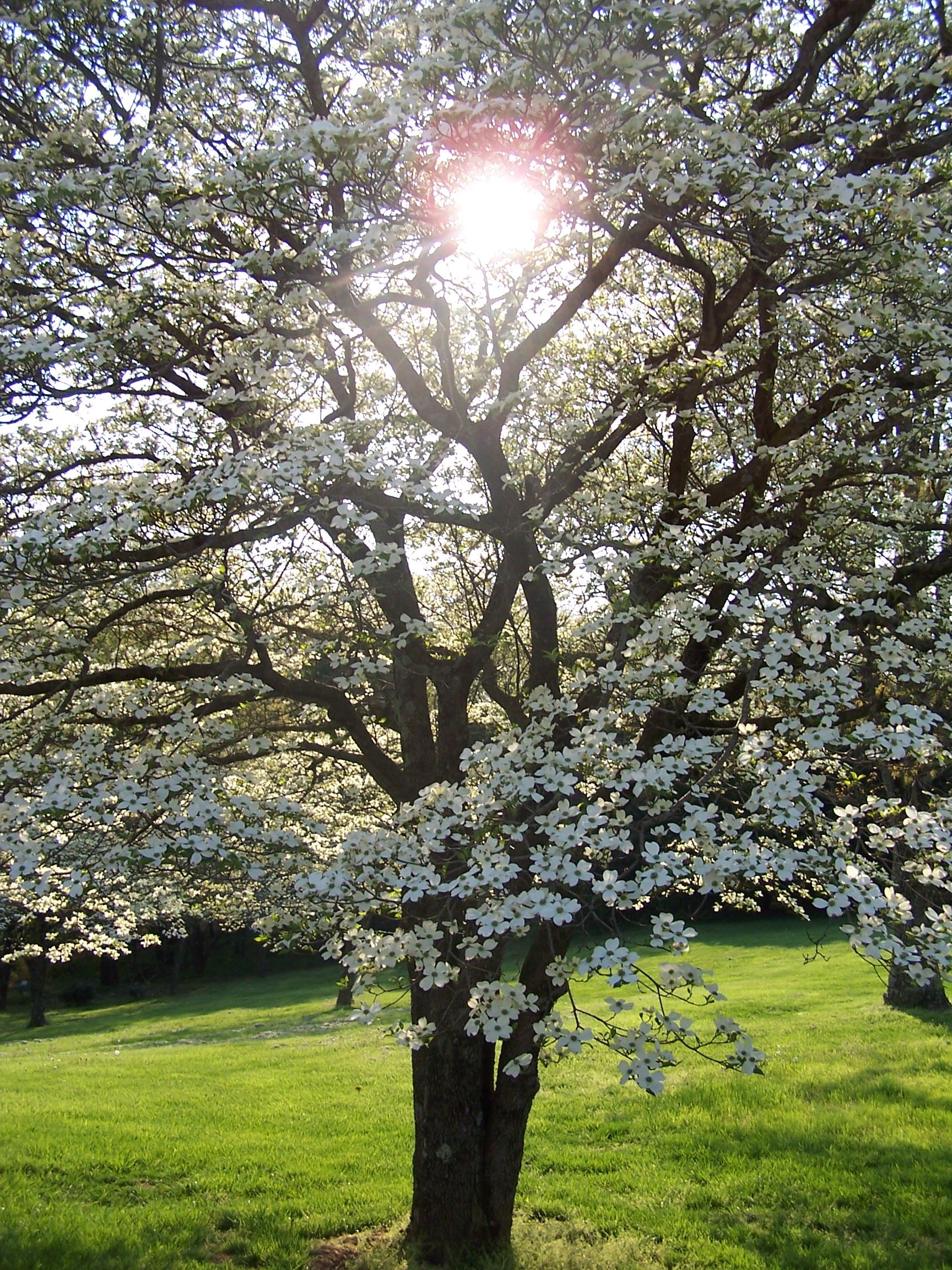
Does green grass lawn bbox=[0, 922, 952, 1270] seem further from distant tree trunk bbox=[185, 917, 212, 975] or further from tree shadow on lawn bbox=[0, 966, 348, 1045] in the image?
distant tree trunk bbox=[185, 917, 212, 975]

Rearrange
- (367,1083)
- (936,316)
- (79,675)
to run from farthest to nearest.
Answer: (367,1083)
(79,675)
(936,316)

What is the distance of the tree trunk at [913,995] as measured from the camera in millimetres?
18656

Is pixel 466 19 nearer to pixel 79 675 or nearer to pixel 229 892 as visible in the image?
pixel 79 675

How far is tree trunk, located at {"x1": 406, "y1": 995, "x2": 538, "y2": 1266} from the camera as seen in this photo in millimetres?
8398

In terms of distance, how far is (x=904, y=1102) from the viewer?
480 inches

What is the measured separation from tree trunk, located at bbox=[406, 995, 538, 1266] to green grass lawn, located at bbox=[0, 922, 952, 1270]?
50 cm

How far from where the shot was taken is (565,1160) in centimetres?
1127

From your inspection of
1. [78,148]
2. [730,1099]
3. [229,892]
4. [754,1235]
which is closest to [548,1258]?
[754,1235]

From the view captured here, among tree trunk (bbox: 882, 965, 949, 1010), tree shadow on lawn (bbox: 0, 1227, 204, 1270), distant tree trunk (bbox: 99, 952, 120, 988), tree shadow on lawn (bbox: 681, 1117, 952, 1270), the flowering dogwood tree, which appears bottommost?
tree shadow on lawn (bbox: 681, 1117, 952, 1270)

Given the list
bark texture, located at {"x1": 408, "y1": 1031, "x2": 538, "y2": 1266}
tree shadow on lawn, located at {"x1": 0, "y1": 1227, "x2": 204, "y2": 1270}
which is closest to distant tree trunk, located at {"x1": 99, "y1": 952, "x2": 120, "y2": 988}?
tree shadow on lawn, located at {"x1": 0, "y1": 1227, "x2": 204, "y2": 1270}

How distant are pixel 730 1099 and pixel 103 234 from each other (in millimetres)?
13259

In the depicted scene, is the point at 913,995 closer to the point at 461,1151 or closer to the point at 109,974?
the point at 461,1151

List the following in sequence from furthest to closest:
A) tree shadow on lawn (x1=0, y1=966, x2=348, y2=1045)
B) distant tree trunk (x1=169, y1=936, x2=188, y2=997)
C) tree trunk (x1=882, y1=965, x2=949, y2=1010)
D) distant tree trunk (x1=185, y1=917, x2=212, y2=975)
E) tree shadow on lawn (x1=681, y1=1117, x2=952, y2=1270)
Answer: distant tree trunk (x1=185, y1=917, x2=212, y2=975), distant tree trunk (x1=169, y1=936, x2=188, y2=997), tree shadow on lawn (x1=0, y1=966, x2=348, y2=1045), tree trunk (x1=882, y1=965, x2=949, y2=1010), tree shadow on lawn (x1=681, y1=1117, x2=952, y2=1270)

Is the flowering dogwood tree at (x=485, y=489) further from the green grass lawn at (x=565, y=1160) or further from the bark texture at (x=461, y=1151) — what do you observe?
the green grass lawn at (x=565, y=1160)
